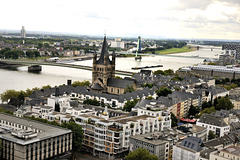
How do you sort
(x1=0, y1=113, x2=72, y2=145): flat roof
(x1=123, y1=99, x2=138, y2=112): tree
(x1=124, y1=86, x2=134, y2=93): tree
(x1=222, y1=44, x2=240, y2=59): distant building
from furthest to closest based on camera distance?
(x1=222, y1=44, x2=240, y2=59): distant building
(x1=124, y1=86, x2=134, y2=93): tree
(x1=123, y1=99, x2=138, y2=112): tree
(x1=0, y1=113, x2=72, y2=145): flat roof

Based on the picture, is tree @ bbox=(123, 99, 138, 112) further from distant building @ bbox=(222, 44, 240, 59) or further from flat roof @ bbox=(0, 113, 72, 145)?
distant building @ bbox=(222, 44, 240, 59)

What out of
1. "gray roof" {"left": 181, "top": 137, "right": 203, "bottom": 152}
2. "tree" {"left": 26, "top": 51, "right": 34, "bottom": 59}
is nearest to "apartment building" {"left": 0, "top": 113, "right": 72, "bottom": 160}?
"gray roof" {"left": 181, "top": 137, "right": 203, "bottom": 152}

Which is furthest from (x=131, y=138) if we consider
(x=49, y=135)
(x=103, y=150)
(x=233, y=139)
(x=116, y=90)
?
(x=116, y=90)

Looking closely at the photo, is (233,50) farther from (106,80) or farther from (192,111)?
(192,111)

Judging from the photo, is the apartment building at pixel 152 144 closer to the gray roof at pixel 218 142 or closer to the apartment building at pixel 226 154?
the gray roof at pixel 218 142

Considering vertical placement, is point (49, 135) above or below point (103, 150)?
above

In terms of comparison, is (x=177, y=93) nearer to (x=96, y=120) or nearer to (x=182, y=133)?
(x=182, y=133)
